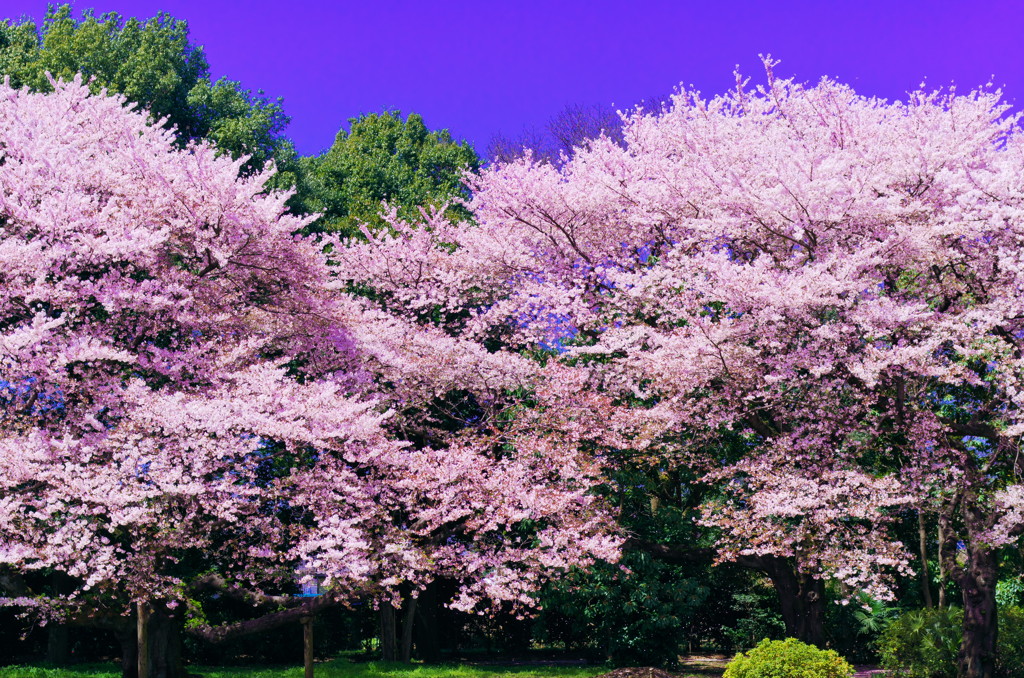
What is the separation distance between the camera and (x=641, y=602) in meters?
18.5

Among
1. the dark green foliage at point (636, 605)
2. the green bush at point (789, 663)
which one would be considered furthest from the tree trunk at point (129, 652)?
the green bush at point (789, 663)

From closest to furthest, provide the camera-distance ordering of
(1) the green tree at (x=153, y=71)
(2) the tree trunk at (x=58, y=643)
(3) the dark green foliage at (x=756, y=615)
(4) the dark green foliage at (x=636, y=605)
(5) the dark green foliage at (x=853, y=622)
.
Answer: (4) the dark green foliage at (x=636, y=605), (2) the tree trunk at (x=58, y=643), (5) the dark green foliage at (x=853, y=622), (3) the dark green foliage at (x=756, y=615), (1) the green tree at (x=153, y=71)

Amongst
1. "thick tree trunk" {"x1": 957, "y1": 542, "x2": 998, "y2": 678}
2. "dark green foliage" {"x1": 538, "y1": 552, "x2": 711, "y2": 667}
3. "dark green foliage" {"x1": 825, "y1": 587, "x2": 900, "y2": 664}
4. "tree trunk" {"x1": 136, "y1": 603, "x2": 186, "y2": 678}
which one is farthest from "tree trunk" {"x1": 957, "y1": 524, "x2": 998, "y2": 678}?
"tree trunk" {"x1": 136, "y1": 603, "x2": 186, "y2": 678}

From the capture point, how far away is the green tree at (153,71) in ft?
96.0

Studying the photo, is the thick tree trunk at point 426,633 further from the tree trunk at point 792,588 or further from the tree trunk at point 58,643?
the tree trunk at point 58,643

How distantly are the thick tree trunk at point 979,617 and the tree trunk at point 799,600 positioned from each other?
302cm

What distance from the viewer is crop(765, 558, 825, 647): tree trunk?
18.1 m

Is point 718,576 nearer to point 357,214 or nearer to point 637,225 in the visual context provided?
point 637,225

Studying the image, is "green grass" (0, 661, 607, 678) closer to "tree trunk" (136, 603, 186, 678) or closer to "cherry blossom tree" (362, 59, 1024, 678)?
"tree trunk" (136, 603, 186, 678)

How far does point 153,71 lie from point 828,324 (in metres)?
23.9

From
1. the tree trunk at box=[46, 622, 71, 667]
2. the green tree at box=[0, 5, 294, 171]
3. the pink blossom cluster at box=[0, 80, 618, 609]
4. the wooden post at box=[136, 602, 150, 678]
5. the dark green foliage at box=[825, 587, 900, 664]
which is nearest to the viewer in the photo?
the wooden post at box=[136, 602, 150, 678]

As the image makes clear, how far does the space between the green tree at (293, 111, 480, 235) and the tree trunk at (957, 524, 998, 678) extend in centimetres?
1667

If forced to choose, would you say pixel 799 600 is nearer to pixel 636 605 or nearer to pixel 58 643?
pixel 636 605

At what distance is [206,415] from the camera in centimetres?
1370
